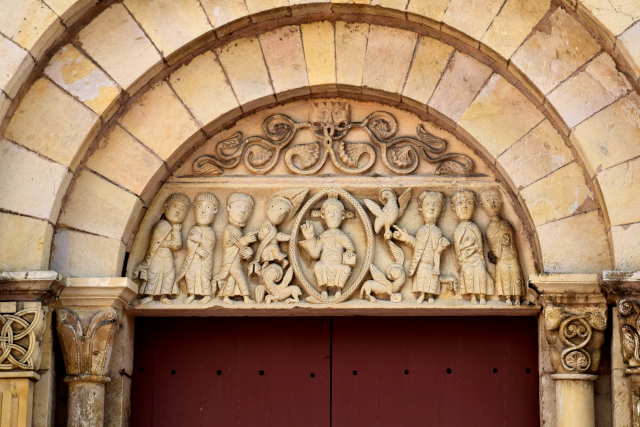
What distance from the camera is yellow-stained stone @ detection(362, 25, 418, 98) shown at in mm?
5797

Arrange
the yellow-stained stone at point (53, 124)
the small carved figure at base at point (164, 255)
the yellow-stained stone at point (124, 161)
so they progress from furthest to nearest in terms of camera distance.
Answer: the small carved figure at base at point (164, 255) < the yellow-stained stone at point (124, 161) < the yellow-stained stone at point (53, 124)

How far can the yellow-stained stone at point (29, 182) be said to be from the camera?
5.43 metres

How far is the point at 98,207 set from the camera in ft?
18.6

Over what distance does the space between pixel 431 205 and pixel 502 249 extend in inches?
21.6

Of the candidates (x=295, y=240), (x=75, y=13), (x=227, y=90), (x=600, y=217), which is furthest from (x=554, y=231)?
(x=75, y=13)

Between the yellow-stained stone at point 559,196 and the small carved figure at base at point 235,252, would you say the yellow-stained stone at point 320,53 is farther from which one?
the yellow-stained stone at point 559,196

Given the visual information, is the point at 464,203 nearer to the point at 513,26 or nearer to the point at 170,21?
the point at 513,26

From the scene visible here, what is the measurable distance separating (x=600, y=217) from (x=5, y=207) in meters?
3.72

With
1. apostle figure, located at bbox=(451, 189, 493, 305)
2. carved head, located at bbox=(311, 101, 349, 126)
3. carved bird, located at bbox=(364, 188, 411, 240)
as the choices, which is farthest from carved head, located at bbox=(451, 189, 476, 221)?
carved head, located at bbox=(311, 101, 349, 126)

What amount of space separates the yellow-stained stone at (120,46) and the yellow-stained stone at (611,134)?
275cm

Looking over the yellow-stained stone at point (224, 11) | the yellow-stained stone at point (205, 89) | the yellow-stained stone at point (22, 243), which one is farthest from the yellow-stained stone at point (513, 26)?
the yellow-stained stone at point (22, 243)

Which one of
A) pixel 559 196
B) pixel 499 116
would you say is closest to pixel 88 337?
pixel 499 116

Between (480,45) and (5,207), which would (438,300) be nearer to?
(480,45)

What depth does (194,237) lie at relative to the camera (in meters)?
5.89
